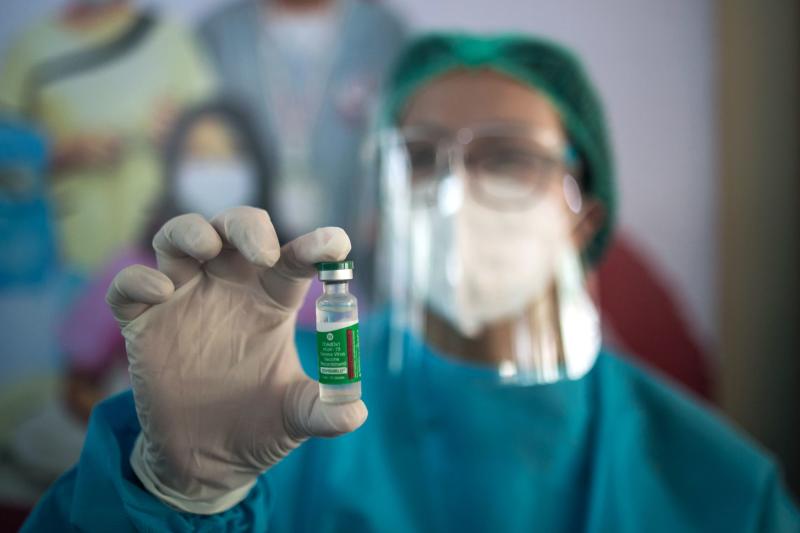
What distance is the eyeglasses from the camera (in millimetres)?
1061

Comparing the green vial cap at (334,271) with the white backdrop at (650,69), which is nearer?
the green vial cap at (334,271)

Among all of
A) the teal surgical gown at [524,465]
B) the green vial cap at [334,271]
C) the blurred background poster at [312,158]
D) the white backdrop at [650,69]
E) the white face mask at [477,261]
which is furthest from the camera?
the white backdrop at [650,69]

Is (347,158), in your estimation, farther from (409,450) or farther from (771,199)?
(771,199)

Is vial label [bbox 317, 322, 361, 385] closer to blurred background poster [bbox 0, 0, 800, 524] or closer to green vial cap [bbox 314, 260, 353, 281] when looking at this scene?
green vial cap [bbox 314, 260, 353, 281]

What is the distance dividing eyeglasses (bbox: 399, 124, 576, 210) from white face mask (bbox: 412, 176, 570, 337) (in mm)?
29

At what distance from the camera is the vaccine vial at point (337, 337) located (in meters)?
0.52

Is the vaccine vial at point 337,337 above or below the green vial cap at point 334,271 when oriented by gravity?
below

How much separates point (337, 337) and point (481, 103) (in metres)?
0.72

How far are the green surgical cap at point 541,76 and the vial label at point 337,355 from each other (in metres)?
0.75

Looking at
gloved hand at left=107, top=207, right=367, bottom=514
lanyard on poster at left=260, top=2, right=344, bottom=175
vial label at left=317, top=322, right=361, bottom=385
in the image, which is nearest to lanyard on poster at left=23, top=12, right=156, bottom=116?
lanyard on poster at left=260, top=2, right=344, bottom=175

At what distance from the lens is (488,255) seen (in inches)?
40.7

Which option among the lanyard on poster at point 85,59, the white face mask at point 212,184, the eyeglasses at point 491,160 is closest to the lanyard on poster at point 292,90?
the white face mask at point 212,184

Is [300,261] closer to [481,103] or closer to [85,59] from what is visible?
[481,103]

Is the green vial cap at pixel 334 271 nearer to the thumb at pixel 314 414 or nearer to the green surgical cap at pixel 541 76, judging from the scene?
the thumb at pixel 314 414
